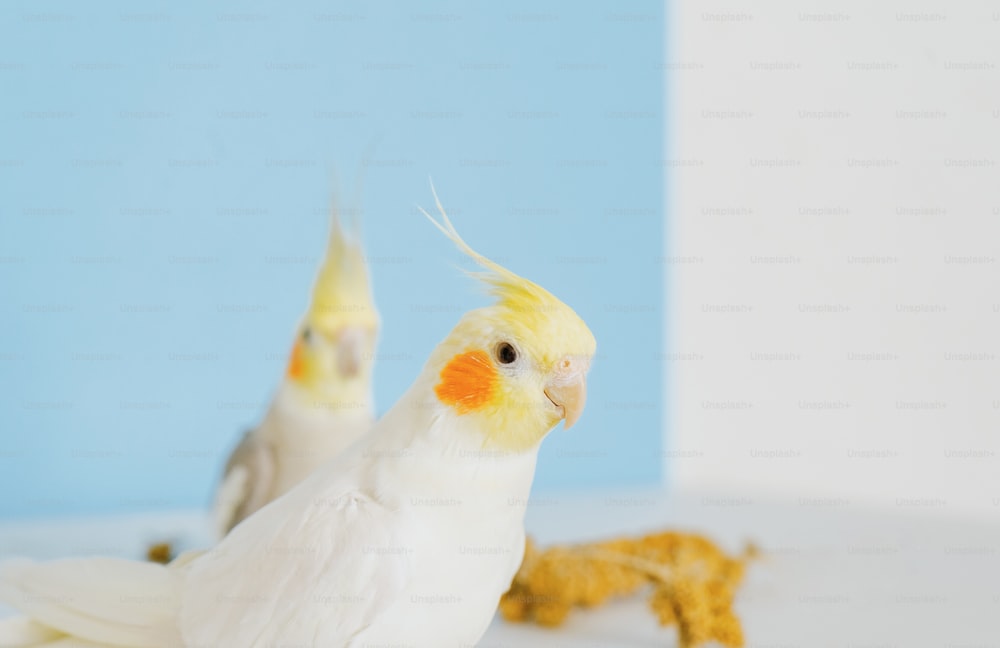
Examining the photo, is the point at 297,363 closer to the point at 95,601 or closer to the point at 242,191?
the point at 95,601

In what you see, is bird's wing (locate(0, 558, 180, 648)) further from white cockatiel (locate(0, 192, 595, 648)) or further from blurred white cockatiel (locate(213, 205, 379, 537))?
blurred white cockatiel (locate(213, 205, 379, 537))

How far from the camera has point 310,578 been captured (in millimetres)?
1573

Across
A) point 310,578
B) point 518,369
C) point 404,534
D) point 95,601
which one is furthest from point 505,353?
point 95,601

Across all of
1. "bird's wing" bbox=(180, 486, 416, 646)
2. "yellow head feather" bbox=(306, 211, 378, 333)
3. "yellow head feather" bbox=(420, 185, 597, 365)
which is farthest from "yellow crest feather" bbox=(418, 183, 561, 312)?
"yellow head feather" bbox=(306, 211, 378, 333)

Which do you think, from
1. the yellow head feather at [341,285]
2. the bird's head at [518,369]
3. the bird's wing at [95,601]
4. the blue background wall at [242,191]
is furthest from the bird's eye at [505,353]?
the blue background wall at [242,191]

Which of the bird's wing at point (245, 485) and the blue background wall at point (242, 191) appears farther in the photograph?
the blue background wall at point (242, 191)

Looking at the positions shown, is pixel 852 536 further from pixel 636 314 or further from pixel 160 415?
pixel 160 415

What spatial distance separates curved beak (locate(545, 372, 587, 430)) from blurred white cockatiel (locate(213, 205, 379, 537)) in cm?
118

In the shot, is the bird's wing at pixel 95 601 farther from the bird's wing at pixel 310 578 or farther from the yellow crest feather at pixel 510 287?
the yellow crest feather at pixel 510 287

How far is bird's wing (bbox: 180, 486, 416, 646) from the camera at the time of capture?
1.56 meters

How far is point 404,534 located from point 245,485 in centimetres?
125

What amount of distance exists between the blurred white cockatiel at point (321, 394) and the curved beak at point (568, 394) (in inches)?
46.4

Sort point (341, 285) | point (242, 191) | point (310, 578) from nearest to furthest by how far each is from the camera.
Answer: point (310, 578)
point (341, 285)
point (242, 191)

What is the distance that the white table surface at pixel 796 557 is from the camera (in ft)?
7.91
